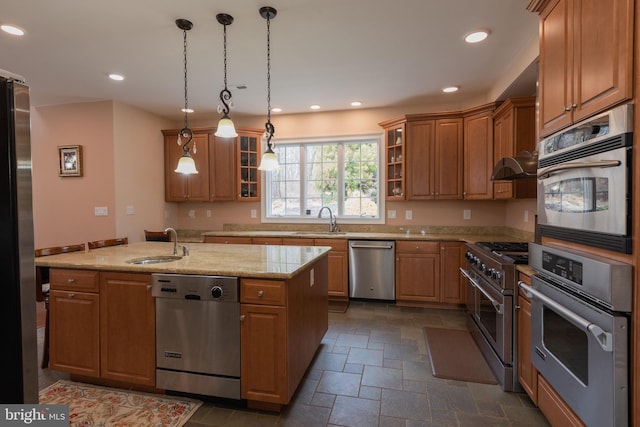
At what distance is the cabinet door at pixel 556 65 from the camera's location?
5.16ft

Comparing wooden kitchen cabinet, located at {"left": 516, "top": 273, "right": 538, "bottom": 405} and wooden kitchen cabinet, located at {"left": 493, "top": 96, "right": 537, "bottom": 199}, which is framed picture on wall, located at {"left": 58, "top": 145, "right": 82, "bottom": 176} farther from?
wooden kitchen cabinet, located at {"left": 493, "top": 96, "right": 537, "bottom": 199}

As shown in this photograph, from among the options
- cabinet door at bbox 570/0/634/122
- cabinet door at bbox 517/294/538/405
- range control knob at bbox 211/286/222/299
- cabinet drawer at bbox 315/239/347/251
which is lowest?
cabinet door at bbox 517/294/538/405

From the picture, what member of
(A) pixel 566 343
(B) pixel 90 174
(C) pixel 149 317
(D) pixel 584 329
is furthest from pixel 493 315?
(B) pixel 90 174

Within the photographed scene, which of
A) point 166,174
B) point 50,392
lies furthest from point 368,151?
point 50,392

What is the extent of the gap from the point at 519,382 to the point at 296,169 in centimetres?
385

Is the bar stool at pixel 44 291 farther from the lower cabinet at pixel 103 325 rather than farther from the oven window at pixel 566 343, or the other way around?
the oven window at pixel 566 343

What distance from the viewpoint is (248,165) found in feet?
16.2

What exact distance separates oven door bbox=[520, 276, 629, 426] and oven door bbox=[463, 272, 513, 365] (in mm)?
371

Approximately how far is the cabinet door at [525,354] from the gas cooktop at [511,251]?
0.24m

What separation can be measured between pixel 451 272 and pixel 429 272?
0.84ft

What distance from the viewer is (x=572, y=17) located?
5.03 feet

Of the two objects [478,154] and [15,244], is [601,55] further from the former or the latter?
[478,154]

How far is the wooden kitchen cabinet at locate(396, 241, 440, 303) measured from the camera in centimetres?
394

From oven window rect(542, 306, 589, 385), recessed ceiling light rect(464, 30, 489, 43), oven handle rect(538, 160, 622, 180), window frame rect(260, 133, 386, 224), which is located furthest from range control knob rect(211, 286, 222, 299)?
window frame rect(260, 133, 386, 224)
